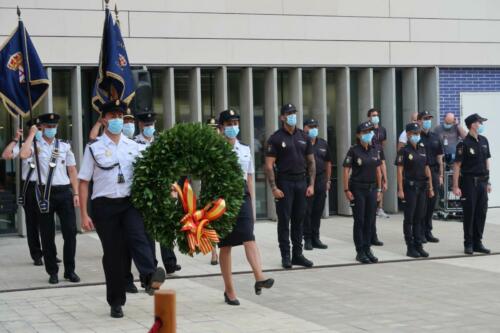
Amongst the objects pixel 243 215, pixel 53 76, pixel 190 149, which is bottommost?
A: pixel 243 215

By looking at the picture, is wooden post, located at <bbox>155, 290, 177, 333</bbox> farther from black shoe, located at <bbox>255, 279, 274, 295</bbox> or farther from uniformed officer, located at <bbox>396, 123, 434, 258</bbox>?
uniformed officer, located at <bbox>396, 123, 434, 258</bbox>

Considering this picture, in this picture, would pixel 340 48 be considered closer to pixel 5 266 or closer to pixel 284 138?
pixel 284 138

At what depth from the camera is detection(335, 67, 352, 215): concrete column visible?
776 inches

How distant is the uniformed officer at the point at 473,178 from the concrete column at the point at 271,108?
17.9ft

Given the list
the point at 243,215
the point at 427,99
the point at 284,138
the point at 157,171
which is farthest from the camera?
the point at 427,99

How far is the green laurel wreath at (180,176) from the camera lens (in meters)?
9.05

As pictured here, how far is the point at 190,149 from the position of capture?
9.18 m

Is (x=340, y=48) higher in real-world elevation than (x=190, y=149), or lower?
higher

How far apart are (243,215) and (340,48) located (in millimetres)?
9933

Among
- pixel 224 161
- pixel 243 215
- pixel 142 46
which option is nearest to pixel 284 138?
pixel 243 215

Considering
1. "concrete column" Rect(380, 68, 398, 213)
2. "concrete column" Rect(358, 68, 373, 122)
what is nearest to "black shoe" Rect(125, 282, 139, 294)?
"concrete column" Rect(358, 68, 373, 122)

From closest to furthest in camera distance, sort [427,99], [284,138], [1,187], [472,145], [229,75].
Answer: [284,138] < [472,145] < [1,187] < [229,75] < [427,99]

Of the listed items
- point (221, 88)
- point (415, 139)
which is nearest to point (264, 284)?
point (415, 139)

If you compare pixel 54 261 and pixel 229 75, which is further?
pixel 229 75
